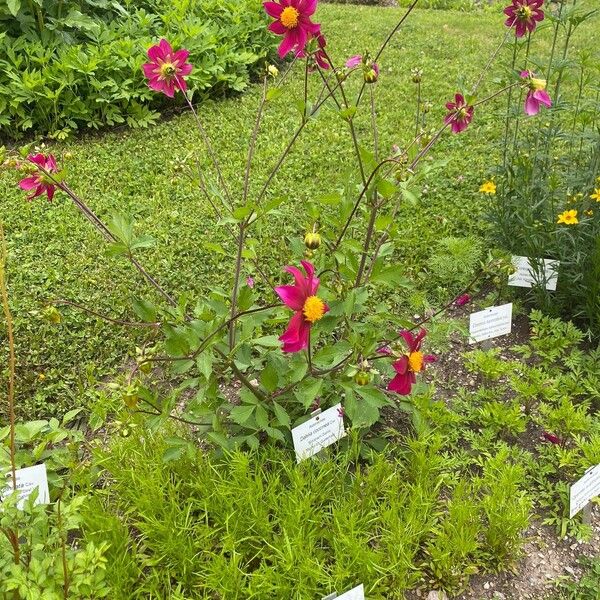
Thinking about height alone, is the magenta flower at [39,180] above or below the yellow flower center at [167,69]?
below

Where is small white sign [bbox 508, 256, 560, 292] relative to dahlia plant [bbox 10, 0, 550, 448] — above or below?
below

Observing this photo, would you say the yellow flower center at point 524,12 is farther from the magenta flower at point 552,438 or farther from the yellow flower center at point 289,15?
the magenta flower at point 552,438

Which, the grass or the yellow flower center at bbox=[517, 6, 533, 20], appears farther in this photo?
the grass

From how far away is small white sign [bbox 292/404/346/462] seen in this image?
1.90m

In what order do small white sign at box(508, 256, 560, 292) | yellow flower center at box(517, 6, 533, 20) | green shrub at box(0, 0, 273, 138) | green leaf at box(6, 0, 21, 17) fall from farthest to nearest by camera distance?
green shrub at box(0, 0, 273, 138)
green leaf at box(6, 0, 21, 17)
small white sign at box(508, 256, 560, 292)
yellow flower center at box(517, 6, 533, 20)

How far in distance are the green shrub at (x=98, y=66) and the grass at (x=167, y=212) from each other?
7.0 inches

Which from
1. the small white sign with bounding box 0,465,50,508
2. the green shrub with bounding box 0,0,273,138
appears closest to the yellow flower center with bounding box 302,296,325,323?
the small white sign with bounding box 0,465,50,508

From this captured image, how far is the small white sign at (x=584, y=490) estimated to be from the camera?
1.88 meters

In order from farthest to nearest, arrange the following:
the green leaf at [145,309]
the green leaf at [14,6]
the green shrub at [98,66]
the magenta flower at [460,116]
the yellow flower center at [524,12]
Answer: the green shrub at [98,66] → the green leaf at [14,6] → the yellow flower center at [524,12] → the magenta flower at [460,116] → the green leaf at [145,309]

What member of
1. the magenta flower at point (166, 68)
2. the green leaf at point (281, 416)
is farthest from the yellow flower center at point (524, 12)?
the green leaf at point (281, 416)

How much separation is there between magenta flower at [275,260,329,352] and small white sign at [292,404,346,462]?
1.65ft

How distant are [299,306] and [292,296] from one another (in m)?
0.03

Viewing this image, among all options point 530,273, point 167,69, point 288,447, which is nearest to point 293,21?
point 167,69

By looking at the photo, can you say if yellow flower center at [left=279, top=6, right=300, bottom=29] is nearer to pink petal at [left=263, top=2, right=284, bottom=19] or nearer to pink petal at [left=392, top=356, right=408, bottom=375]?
pink petal at [left=263, top=2, right=284, bottom=19]
